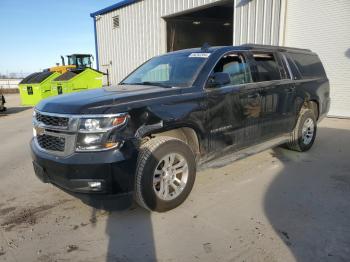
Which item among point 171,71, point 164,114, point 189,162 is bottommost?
point 189,162

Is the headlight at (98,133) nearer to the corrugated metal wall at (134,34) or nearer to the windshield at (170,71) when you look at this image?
the windshield at (170,71)

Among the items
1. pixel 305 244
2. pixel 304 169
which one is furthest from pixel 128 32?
pixel 305 244

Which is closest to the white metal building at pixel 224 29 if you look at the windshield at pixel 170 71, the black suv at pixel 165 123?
the black suv at pixel 165 123

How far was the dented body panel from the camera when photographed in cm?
327

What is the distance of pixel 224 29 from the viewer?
22266mm

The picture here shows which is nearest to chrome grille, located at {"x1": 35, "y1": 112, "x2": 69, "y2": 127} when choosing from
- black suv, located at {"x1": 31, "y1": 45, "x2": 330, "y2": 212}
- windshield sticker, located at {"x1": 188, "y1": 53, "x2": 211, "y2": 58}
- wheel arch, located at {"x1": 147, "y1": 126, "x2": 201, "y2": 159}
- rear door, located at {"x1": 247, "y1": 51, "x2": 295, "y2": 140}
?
black suv, located at {"x1": 31, "y1": 45, "x2": 330, "y2": 212}

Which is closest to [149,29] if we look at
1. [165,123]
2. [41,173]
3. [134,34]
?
[134,34]

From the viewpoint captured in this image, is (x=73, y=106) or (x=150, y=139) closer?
(x=73, y=106)

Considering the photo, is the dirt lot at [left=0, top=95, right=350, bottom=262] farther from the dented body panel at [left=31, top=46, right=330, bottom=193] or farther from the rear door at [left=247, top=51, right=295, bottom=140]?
the rear door at [left=247, top=51, right=295, bottom=140]

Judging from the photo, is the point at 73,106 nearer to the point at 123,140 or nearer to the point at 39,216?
the point at 123,140

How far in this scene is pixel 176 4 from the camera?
14305 millimetres

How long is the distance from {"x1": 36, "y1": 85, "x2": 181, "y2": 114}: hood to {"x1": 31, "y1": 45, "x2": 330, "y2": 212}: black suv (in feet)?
0.04

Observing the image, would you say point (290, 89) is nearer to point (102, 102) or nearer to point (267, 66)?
point (267, 66)

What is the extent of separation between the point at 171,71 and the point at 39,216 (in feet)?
8.21
